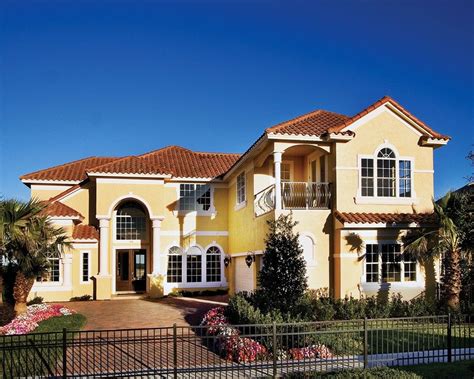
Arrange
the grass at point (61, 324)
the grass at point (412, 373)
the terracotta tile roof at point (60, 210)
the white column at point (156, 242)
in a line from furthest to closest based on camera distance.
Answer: the white column at point (156, 242) < the terracotta tile roof at point (60, 210) < the grass at point (61, 324) < the grass at point (412, 373)

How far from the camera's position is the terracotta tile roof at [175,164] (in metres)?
26.6

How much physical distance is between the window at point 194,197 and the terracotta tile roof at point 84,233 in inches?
194

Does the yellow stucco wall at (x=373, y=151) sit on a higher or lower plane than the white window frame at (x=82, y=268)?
higher

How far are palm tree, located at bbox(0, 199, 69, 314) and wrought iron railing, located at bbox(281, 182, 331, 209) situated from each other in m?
9.17

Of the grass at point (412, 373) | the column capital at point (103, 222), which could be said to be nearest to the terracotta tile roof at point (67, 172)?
the column capital at point (103, 222)

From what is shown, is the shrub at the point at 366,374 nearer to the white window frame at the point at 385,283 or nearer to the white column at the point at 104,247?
the white window frame at the point at 385,283

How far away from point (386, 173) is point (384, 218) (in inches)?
90.1

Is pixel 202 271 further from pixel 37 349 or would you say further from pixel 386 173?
pixel 37 349

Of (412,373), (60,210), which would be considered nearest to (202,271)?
(60,210)

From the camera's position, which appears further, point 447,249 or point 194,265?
point 194,265

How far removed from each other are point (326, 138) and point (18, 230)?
11722 mm

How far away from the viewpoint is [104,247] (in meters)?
25.9

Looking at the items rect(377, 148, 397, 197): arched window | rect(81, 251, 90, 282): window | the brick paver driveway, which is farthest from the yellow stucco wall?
rect(81, 251, 90, 282): window

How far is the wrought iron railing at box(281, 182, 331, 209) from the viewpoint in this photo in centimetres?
1980
